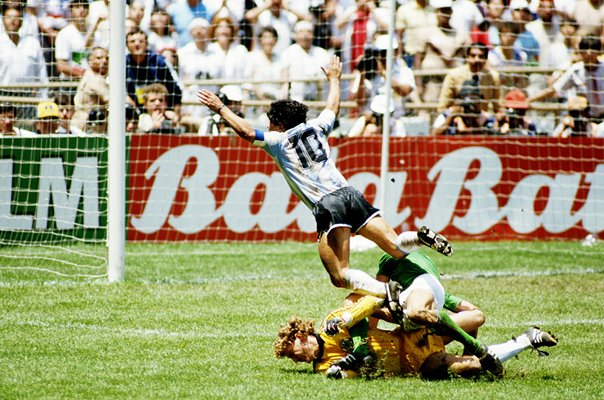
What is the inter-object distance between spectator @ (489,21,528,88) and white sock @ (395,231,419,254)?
32.0 feet

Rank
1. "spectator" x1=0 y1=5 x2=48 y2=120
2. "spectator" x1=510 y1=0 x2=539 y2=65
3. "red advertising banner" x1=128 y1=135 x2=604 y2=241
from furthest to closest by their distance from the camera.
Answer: "spectator" x1=510 y1=0 x2=539 y2=65 < "red advertising banner" x1=128 y1=135 x2=604 y2=241 < "spectator" x1=0 y1=5 x2=48 y2=120

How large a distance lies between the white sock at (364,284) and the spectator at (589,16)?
10.8m

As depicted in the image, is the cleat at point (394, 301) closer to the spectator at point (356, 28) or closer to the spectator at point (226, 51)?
the spectator at point (356, 28)

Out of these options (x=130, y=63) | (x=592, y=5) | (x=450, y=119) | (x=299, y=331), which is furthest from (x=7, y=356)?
(x=592, y=5)

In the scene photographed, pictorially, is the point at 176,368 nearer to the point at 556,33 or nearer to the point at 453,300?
the point at 453,300

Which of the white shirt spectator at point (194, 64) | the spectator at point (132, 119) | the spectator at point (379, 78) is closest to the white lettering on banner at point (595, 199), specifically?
the spectator at point (379, 78)

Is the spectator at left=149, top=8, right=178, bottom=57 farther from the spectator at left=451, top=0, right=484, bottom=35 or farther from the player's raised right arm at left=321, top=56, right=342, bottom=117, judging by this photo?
the player's raised right arm at left=321, top=56, right=342, bottom=117

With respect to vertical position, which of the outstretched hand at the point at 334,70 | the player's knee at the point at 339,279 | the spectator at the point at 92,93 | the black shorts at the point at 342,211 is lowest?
the player's knee at the point at 339,279

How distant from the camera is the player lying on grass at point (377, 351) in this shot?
727cm

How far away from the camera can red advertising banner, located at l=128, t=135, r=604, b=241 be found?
15.7 metres

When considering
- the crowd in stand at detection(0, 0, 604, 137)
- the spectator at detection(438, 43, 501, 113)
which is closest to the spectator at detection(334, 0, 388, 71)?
the crowd in stand at detection(0, 0, 604, 137)

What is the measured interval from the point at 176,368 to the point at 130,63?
29.6 ft

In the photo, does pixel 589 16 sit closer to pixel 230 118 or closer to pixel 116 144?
pixel 116 144

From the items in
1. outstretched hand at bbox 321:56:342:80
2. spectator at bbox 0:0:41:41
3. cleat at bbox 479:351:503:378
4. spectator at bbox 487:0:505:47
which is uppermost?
spectator at bbox 487:0:505:47
